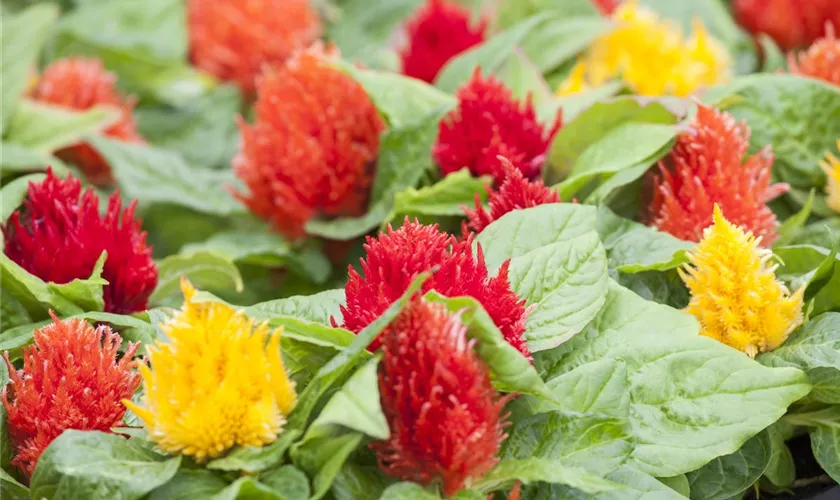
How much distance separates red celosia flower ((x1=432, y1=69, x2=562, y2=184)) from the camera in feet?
3.35

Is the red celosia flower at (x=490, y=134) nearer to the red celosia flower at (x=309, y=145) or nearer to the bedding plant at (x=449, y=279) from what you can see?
the bedding plant at (x=449, y=279)

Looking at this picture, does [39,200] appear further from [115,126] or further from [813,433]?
[813,433]

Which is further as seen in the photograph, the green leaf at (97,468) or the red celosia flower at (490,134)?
the red celosia flower at (490,134)

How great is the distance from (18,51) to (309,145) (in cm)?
50

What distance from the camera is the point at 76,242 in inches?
35.3

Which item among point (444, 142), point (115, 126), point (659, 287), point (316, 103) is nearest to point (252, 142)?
point (316, 103)

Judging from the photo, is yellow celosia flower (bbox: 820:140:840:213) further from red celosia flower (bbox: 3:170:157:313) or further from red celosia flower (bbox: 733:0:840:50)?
red celosia flower (bbox: 3:170:157:313)

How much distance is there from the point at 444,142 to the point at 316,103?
7.3 inches

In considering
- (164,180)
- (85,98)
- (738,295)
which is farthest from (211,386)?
(85,98)

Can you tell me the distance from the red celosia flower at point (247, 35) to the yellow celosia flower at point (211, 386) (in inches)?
42.4

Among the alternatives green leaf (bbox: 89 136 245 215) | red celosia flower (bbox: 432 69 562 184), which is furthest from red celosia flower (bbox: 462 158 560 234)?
green leaf (bbox: 89 136 245 215)

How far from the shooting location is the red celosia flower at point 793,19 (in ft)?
4.97

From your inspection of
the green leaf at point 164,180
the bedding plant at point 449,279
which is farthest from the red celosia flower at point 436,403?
the green leaf at point 164,180

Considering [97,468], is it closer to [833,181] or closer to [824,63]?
[833,181]
